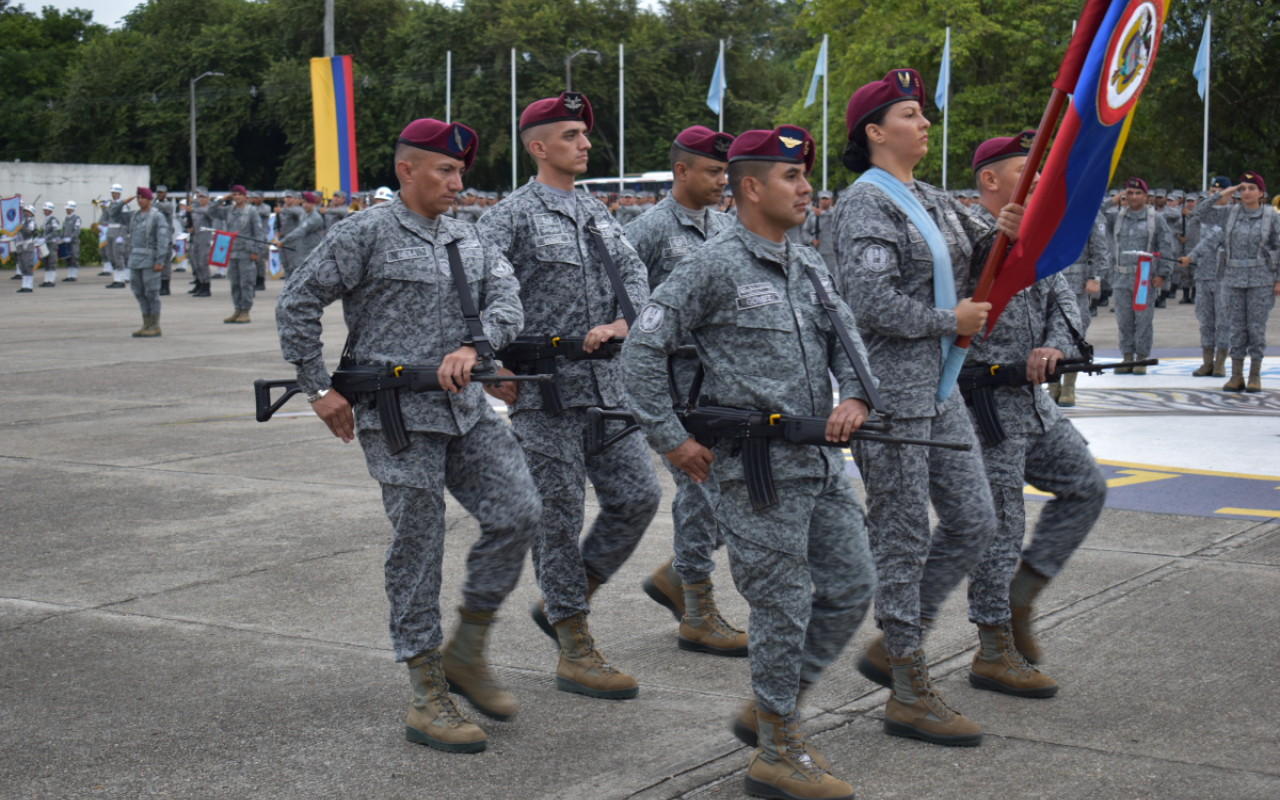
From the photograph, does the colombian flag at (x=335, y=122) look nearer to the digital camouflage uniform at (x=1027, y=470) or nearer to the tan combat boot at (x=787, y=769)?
the digital camouflage uniform at (x=1027, y=470)

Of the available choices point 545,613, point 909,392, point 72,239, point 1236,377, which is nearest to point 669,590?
point 545,613

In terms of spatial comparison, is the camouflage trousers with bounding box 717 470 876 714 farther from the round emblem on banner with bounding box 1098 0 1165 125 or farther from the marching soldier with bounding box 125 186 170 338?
the marching soldier with bounding box 125 186 170 338

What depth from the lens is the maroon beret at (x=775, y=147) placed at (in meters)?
3.71

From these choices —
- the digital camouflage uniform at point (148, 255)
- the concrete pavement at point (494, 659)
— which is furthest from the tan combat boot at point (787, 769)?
the digital camouflage uniform at point (148, 255)

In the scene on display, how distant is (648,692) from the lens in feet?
15.0

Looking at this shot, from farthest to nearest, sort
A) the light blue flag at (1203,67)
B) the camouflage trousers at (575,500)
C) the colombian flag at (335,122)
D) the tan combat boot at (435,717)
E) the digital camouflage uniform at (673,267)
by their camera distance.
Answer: the light blue flag at (1203,67) → the colombian flag at (335,122) → the digital camouflage uniform at (673,267) → the camouflage trousers at (575,500) → the tan combat boot at (435,717)

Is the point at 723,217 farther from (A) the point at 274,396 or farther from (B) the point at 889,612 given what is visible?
(A) the point at 274,396

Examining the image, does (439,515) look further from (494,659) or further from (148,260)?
(148,260)

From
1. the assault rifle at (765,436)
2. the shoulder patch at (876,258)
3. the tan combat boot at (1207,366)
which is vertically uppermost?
the shoulder patch at (876,258)

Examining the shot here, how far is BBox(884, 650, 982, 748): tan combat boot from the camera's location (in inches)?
158

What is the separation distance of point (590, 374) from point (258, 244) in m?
18.2

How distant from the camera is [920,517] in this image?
411cm

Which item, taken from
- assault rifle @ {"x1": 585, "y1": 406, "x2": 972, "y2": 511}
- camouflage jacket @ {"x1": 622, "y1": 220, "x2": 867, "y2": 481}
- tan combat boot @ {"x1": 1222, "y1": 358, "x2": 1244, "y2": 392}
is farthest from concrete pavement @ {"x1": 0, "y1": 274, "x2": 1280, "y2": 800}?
tan combat boot @ {"x1": 1222, "y1": 358, "x2": 1244, "y2": 392}

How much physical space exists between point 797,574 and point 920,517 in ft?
2.09
